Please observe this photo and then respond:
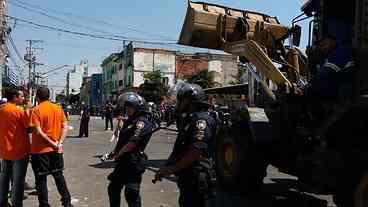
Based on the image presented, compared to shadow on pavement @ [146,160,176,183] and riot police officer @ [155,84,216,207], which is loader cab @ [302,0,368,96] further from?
shadow on pavement @ [146,160,176,183]

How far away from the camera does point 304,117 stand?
Result: 20.9ft

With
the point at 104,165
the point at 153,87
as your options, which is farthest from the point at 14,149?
the point at 153,87

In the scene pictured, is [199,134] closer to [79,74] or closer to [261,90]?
[261,90]

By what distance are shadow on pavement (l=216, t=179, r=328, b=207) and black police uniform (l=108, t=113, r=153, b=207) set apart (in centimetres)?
241

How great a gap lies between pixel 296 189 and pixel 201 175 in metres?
4.48

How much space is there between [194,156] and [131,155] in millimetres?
966

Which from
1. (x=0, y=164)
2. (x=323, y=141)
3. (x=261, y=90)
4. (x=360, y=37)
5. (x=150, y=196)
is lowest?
(x=150, y=196)

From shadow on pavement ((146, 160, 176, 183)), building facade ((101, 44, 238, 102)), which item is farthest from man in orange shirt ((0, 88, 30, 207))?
building facade ((101, 44, 238, 102))

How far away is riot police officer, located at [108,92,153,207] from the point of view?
4.98 meters

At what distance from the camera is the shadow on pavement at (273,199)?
721 centimetres

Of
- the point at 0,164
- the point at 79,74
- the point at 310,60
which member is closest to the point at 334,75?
the point at 310,60

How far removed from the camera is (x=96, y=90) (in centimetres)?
9056

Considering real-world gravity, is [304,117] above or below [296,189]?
above

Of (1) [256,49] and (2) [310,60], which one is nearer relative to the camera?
(2) [310,60]
